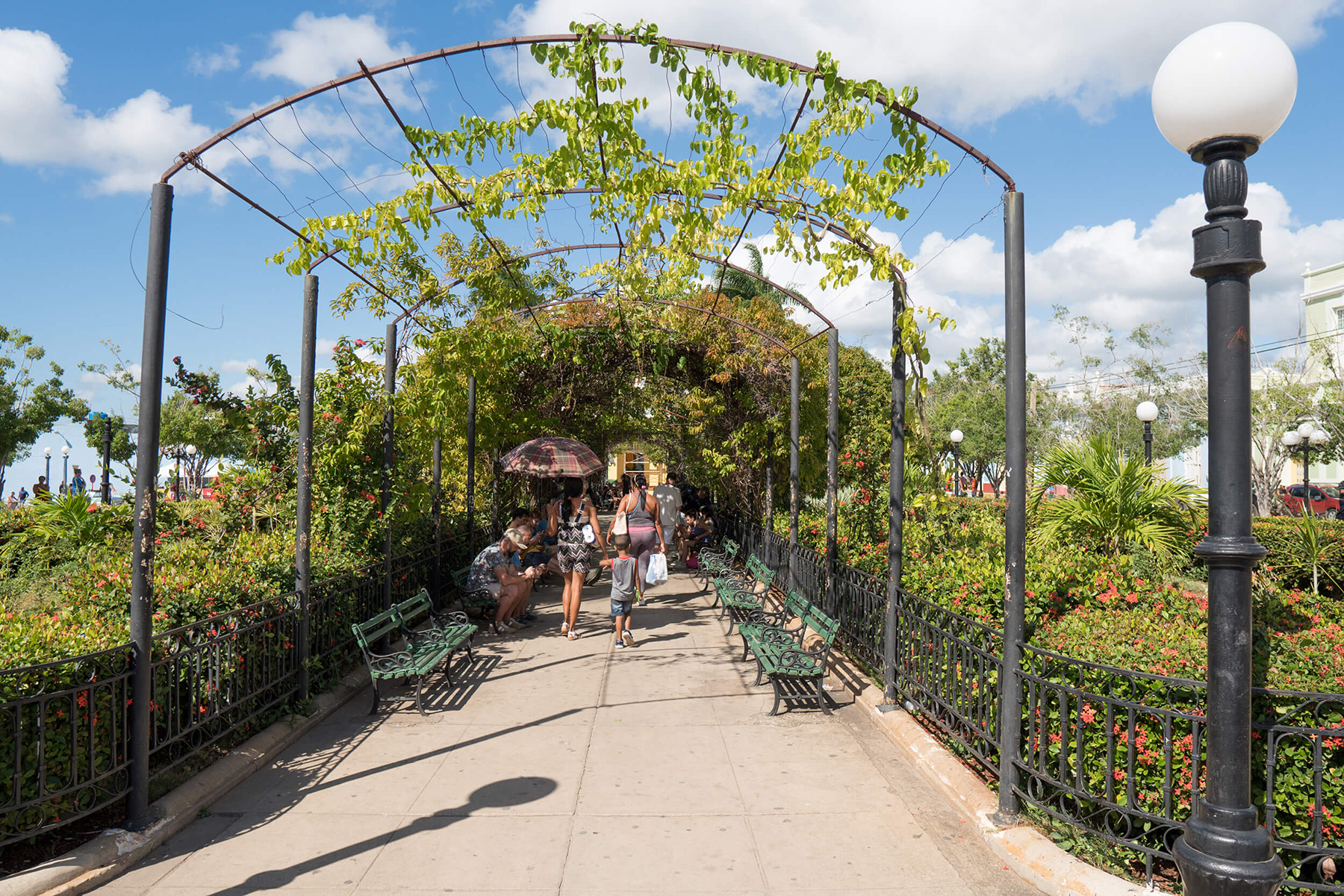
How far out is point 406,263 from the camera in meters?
8.10

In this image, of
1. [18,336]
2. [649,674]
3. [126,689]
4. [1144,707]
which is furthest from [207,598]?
[18,336]

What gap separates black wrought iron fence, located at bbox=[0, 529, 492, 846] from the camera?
3.35 m

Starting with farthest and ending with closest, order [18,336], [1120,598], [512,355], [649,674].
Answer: [18,336] < [512,355] < [649,674] < [1120,598]

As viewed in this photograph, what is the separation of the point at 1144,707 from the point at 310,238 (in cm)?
596

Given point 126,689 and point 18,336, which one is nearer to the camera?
point 126,689

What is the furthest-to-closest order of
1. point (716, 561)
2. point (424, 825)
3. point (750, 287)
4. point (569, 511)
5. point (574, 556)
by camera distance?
1. point (750, 287)
2. point (716, 561)
3. point (569, 511)
4. point (574, 556)
5. point (424, 825)

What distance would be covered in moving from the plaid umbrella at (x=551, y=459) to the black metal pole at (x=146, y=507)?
6670 mm

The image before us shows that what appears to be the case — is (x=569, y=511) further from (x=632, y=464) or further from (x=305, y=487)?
(x=632, y=464)

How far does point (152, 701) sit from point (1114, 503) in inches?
298

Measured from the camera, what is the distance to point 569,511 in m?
10.4

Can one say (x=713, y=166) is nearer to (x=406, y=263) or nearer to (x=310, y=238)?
(x=310, y=238)

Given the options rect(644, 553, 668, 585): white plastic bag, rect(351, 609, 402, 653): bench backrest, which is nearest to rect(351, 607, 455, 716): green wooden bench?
rect(351, 609, 402, 653): bench backrest

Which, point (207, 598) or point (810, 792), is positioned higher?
point (207, 598)

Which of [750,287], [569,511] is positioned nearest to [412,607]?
[569,511]
